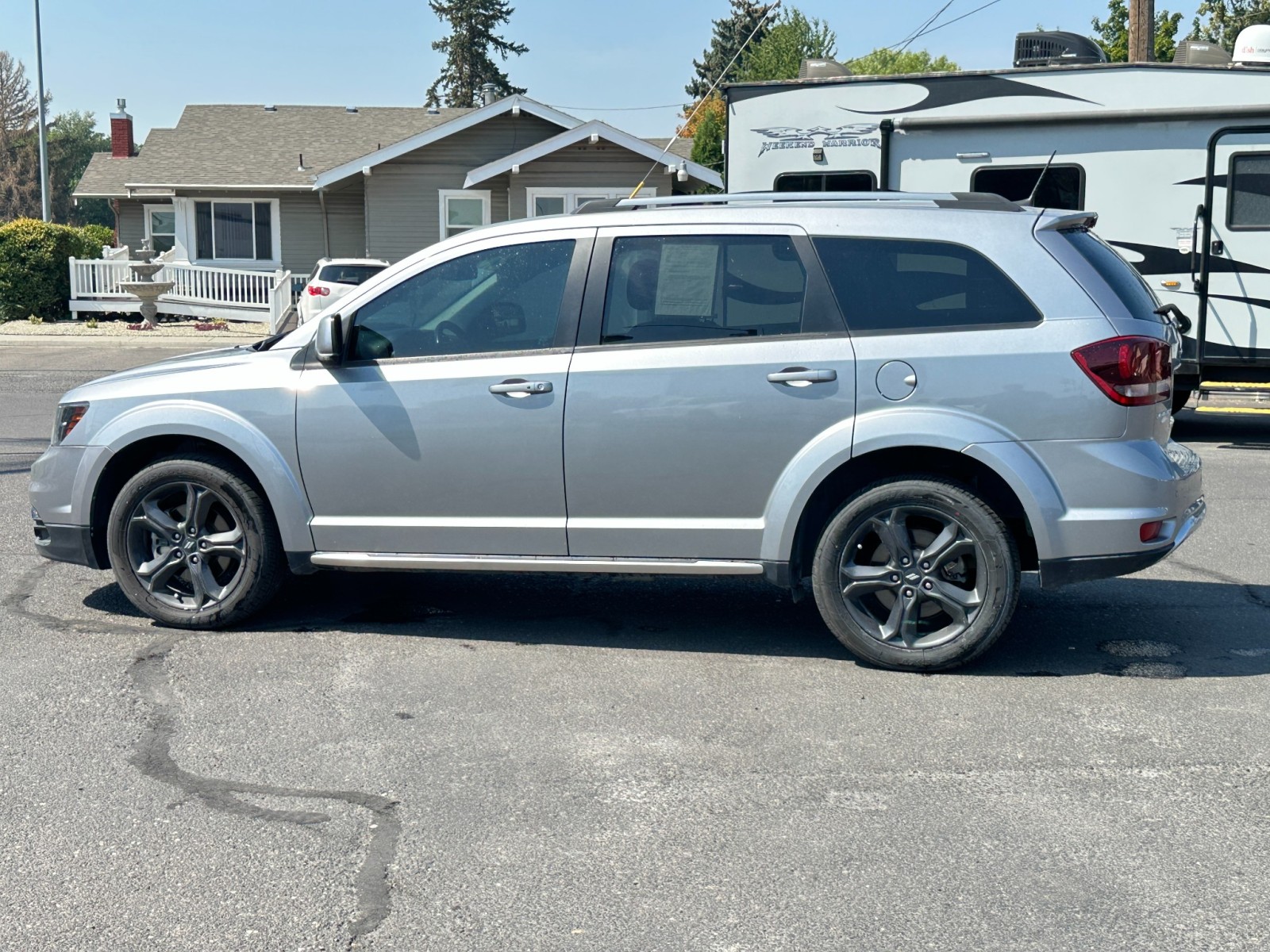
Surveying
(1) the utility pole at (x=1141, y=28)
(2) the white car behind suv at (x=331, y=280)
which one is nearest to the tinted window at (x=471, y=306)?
(1) the utility pole at (x=1141, y=28)

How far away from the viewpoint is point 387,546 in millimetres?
5867

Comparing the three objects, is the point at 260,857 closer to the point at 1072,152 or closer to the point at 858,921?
the point at 858,921

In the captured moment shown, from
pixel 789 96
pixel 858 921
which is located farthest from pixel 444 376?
pixel 789 96

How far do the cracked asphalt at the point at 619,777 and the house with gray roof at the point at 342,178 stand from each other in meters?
19.0

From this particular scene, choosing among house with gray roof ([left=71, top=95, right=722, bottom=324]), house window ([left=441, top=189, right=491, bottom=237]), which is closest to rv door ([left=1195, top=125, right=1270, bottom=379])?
house with gray roof ([left=71, top=95, right=722, bottom=324])

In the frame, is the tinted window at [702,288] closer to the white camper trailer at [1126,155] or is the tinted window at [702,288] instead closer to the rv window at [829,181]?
the white camper trailer at [1126,155]

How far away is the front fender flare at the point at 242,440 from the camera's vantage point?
231 inches

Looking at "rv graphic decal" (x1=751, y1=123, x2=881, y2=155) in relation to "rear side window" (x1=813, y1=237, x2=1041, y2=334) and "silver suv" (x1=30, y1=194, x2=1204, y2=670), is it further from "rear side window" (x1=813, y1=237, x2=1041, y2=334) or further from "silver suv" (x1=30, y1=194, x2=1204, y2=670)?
"rear side window" (x1=813, y1=237, x2=1041, y2=334)

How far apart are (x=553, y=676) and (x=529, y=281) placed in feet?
5.49

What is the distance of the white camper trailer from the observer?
A: 11.6m

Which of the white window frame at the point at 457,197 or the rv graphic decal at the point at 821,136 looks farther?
the white window frame at the point at 457,197

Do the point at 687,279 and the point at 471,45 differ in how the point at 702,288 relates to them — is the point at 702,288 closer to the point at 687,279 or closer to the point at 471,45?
the point at 687,279

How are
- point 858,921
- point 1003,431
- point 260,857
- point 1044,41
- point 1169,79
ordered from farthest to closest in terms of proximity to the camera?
1. point 1044,41
2. point 1169,79
3. point 1003,431
4. point 260,857
5. point 858,921

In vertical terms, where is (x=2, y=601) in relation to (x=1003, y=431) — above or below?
below
